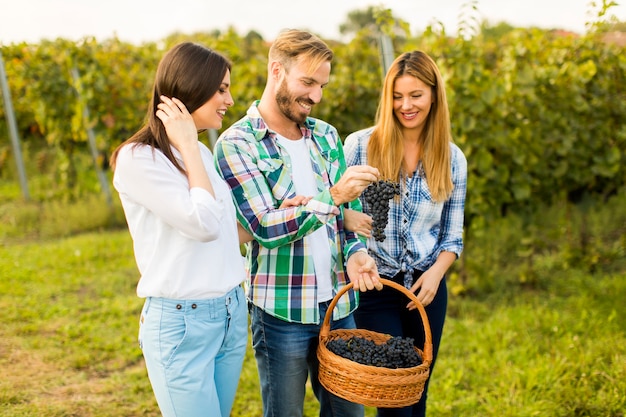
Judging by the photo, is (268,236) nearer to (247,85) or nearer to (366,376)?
(366,376)

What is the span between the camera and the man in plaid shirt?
2.06 metres

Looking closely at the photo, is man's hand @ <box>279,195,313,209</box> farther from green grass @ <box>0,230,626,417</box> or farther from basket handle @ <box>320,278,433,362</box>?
green grass @ <box>0,230,626,417</box>

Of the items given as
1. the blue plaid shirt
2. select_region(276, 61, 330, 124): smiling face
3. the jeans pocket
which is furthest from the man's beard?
the jeans pocket

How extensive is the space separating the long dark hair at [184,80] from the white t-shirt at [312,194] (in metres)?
0.35

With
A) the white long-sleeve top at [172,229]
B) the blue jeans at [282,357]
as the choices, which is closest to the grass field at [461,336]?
the blue jeans at [282,357]

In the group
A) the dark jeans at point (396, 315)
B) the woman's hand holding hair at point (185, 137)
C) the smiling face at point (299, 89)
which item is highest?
the smiling face at point (299, 89)

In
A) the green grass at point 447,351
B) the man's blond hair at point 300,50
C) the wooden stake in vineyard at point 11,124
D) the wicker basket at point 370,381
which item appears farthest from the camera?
the wooden stake in vineyard at point 11,124

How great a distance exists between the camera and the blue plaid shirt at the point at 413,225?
2.58m

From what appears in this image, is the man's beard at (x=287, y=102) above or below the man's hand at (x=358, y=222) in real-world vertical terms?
above

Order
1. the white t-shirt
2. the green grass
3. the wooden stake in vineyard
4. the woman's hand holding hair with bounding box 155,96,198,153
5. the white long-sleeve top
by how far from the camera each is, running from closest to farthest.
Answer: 1. the white long-sleeve top
2. the woman's hand holding hair with bounding box 155,96,198,153
3. the white t-shirt
4. the green grass
5. the wooden stake in vineyard

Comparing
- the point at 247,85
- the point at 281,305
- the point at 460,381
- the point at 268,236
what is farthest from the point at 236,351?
the point at 247,85

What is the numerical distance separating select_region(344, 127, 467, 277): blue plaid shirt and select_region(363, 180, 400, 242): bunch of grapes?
40cm

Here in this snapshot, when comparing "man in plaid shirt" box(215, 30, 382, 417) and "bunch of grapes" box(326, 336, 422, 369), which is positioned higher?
"man in plaid shirt" box(215, 30, 382, 417)

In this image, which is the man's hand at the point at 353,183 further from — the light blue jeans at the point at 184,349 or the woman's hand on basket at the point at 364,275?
the light blue jeans at the point at 184,349
